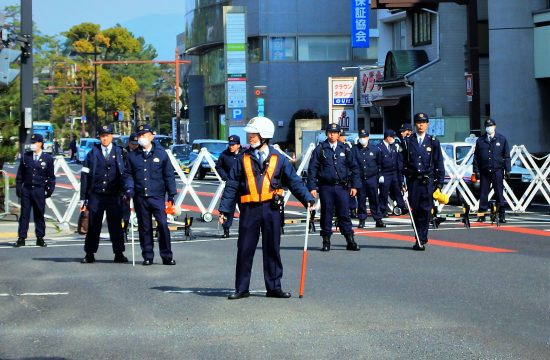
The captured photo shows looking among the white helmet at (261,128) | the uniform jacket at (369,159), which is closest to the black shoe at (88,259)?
the white helmet at (261,128)

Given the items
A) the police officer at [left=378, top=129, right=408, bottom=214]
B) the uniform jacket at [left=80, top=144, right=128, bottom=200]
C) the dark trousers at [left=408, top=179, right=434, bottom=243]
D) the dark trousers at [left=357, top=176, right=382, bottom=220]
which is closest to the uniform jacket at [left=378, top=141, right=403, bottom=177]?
the police officer at [left=378, top=129, right=408, bottom=214]

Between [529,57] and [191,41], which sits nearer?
[529,57]

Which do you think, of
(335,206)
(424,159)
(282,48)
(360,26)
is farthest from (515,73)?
(282,48)

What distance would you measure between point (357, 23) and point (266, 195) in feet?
150

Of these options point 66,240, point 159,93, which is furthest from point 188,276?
point 159,93

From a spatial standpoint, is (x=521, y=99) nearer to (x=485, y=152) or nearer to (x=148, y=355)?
(x=485, y=152)

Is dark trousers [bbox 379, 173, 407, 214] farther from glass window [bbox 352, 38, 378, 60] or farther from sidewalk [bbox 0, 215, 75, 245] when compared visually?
glass window [bbox 352, 38, 378, 60]

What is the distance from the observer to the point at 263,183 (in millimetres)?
11656

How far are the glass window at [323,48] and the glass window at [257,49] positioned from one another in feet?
7.30

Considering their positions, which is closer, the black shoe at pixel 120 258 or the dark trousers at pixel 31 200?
the black shoe at pixel 120 258

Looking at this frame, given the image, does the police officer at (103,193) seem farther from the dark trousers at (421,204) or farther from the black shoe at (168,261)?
the dark trousers at (421,204)

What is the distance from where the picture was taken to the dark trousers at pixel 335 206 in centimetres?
1662

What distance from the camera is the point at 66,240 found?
68.6 feet

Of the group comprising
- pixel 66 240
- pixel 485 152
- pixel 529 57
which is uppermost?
pixel 529 57
